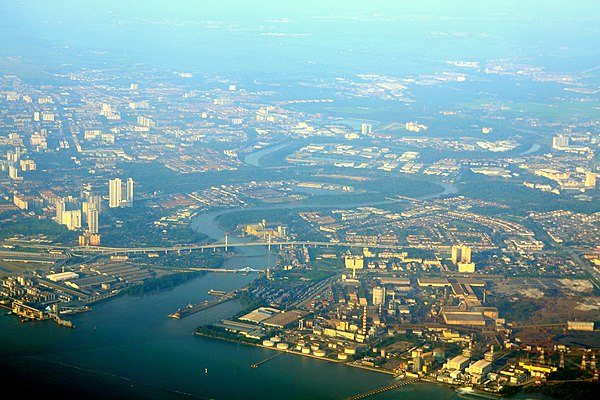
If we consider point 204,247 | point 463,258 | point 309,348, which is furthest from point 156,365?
point 463,258

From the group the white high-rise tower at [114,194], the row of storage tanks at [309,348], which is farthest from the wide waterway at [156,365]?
the white high-rise tower at [114,194]

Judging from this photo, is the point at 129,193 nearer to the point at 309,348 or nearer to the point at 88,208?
the point at 88,208

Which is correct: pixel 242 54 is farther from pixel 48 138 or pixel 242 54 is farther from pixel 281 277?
pixel 281 277

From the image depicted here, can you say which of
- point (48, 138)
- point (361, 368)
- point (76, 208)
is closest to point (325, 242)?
point (76, 208)

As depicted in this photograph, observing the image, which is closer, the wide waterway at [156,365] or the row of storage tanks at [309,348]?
the wide waterway at [156,365]

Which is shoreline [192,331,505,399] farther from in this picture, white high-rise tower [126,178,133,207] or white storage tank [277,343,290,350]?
white high-rise tower [126,178,133,207]

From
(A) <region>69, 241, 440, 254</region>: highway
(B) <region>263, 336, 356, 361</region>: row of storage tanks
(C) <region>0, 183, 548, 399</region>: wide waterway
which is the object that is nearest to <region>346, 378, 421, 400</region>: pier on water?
(C) <region>0, 183, 548, 399</region>: wide waterway

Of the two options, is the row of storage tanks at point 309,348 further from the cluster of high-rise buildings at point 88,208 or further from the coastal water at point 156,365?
the cluster of high-rise buildings at point 88,208

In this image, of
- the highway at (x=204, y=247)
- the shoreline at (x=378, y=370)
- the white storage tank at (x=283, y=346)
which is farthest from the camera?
the highway at (x=204, y=247)

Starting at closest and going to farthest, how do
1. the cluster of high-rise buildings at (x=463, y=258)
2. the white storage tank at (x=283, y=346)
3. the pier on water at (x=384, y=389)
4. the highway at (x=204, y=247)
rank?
1. the pier on water at (x=384, y=389)
2. the white storage tank at (x=283, y=346)
3. the cluster of high-rise buildings at (x=463, y=258)
4. the highway at (x=204, y=247)
